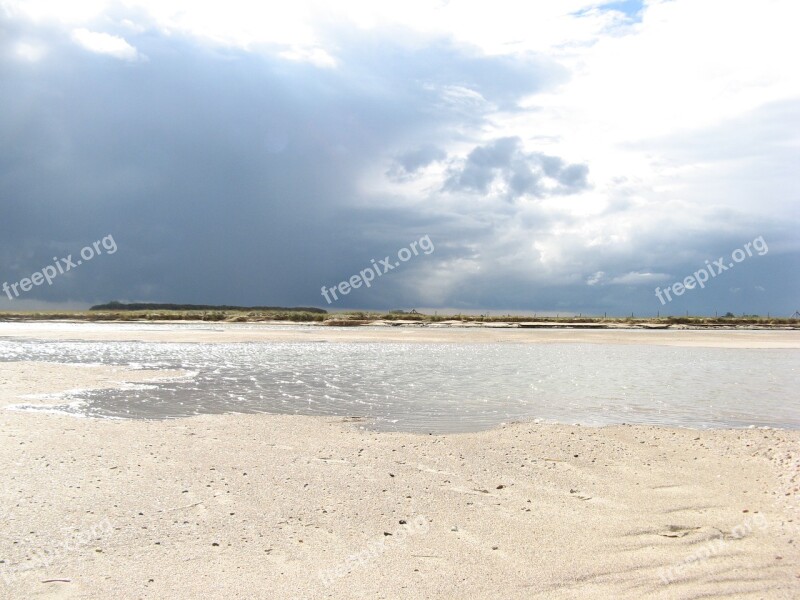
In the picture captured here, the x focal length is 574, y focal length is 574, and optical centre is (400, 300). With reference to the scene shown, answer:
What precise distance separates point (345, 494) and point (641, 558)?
3.89 meters

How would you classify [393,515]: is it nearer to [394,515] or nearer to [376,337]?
[394,515]

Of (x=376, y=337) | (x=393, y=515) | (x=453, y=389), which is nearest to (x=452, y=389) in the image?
(x=453, y=389)

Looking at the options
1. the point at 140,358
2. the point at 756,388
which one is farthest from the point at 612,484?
the point at 140,358

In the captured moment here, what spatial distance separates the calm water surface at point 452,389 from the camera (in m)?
14.7

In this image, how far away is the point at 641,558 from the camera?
6.20 metres

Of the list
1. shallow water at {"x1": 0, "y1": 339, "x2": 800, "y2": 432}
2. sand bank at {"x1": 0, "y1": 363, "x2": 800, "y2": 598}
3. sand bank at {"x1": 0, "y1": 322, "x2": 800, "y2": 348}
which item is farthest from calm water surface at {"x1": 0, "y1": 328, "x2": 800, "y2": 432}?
sand bank at {"x1": 0, "y1": 322, "x2": 800, "y2": 348}

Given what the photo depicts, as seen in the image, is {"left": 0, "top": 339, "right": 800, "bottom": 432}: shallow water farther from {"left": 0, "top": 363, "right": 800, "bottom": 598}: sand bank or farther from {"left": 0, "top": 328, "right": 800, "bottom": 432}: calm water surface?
{"left": 0, "top": 363, "right": 800, "bottom": 598}: sand bank

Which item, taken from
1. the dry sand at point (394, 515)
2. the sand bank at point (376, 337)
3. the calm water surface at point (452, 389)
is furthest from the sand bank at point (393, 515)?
the sand bank at point (376, 337)

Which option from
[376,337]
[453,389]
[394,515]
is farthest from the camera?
[376,337]

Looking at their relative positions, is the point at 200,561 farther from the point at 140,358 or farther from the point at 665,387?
the point at 140,358

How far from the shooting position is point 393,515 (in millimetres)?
7383

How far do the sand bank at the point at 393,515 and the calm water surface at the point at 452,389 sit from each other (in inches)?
112

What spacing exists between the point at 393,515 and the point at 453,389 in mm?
11970

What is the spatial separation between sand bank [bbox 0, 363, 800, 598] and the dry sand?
0.09 feet
